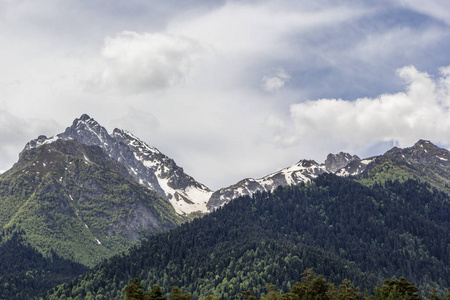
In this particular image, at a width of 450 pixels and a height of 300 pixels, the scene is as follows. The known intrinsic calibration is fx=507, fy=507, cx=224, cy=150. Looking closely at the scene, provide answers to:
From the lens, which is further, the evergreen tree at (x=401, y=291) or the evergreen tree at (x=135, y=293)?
the evergreen tree at (x=401, y=291)

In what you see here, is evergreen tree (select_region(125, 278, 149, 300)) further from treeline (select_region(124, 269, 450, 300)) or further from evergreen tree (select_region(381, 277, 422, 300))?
evergreen tree (select_region(381, 277, 422, 300))

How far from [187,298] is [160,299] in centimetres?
1378

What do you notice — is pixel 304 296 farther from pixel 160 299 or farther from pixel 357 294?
pixel 160 299

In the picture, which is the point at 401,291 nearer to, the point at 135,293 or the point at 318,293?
the point at 318,293

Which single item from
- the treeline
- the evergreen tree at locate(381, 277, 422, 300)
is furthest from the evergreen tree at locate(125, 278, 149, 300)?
the evergreen tree at locate(381, 277, 422, 300)

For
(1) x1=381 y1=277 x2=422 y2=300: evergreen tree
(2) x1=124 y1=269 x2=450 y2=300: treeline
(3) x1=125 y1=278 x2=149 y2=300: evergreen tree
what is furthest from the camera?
(1) x1=381 y1=277 x2=422 y2=300: evergreen tree

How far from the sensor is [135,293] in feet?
480

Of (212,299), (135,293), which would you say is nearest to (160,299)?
(135,293)

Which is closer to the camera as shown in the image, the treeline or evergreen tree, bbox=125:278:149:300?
evergreen tree, bbox=125:278:149:300

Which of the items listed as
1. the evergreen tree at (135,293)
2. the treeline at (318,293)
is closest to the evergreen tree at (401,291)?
the treeline at (318,293)

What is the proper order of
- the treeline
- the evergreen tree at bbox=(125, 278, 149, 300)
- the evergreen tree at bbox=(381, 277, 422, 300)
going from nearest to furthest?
the evergreen tree at bbox=(125, 278, 149, 300)
the treeline
the evergreen tree at bbox=(381, 277, 422, 300)

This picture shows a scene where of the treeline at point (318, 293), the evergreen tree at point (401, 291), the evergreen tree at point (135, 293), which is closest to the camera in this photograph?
the evergreen tree at point (135, 293)

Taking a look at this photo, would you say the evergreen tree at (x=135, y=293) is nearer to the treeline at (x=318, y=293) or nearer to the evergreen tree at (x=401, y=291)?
the treeline at (x=318, y=293)

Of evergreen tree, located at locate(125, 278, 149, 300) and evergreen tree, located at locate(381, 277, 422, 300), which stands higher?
evergreen tree, located at locate(125, 278, 149, 300)
